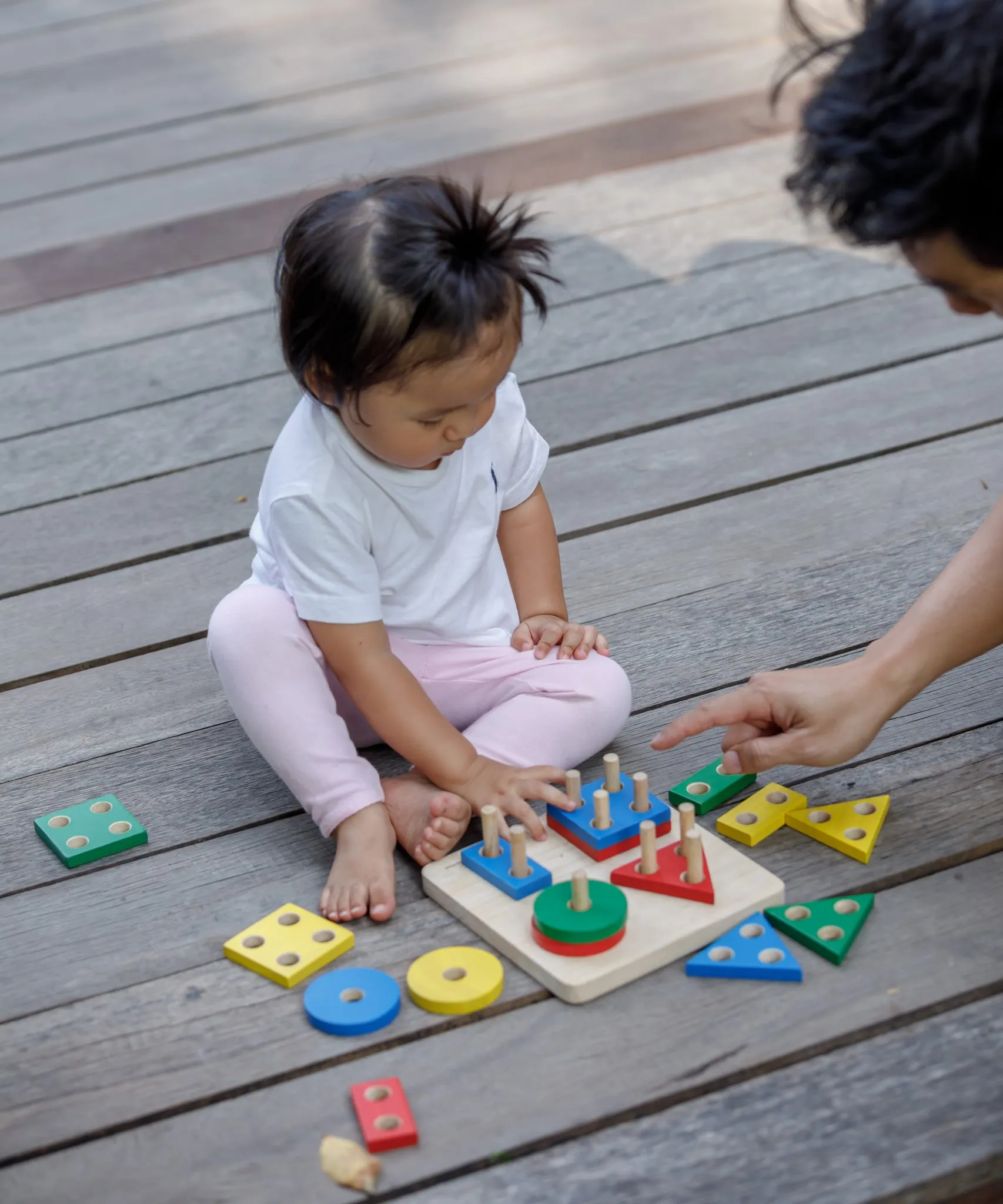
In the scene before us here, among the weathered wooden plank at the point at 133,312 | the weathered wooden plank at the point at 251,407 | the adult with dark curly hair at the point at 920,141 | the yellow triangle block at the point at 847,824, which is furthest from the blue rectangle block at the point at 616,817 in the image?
the weathered wooden plank at the point at 133,312

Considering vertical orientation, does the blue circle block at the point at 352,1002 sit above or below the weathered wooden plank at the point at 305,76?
above

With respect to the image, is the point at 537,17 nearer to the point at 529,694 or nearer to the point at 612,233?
the point at 612,233

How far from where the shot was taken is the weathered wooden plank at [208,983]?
103cm

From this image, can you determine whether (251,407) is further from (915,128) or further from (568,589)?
(915,128)

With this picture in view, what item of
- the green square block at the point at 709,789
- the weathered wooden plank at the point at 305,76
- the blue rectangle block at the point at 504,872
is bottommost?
the weathered wooden plank at the point at 305,76

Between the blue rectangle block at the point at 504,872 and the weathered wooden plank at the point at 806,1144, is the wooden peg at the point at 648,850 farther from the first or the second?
the weathered wooden plank at the point at 806,1144

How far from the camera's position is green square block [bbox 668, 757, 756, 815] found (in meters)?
1.27

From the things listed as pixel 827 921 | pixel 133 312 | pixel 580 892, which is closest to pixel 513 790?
pixel 580 892

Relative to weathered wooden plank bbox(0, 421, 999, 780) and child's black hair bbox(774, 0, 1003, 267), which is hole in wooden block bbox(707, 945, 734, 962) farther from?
child's black hair bbox(774, 0, 1003, 267)

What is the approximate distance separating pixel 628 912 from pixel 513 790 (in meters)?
0.17

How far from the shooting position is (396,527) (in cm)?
133

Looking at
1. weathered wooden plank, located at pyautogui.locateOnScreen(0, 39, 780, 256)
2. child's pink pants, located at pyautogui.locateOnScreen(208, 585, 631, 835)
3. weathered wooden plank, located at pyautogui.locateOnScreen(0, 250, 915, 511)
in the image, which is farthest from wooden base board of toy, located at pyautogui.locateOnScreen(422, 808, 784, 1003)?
weathered wooden plank, located at pyautogui.locateOnScreen(0, 39, 780, 256)

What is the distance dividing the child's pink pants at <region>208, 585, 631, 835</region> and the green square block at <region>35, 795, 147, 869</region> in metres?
0.13

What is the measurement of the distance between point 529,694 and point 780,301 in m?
1.09
